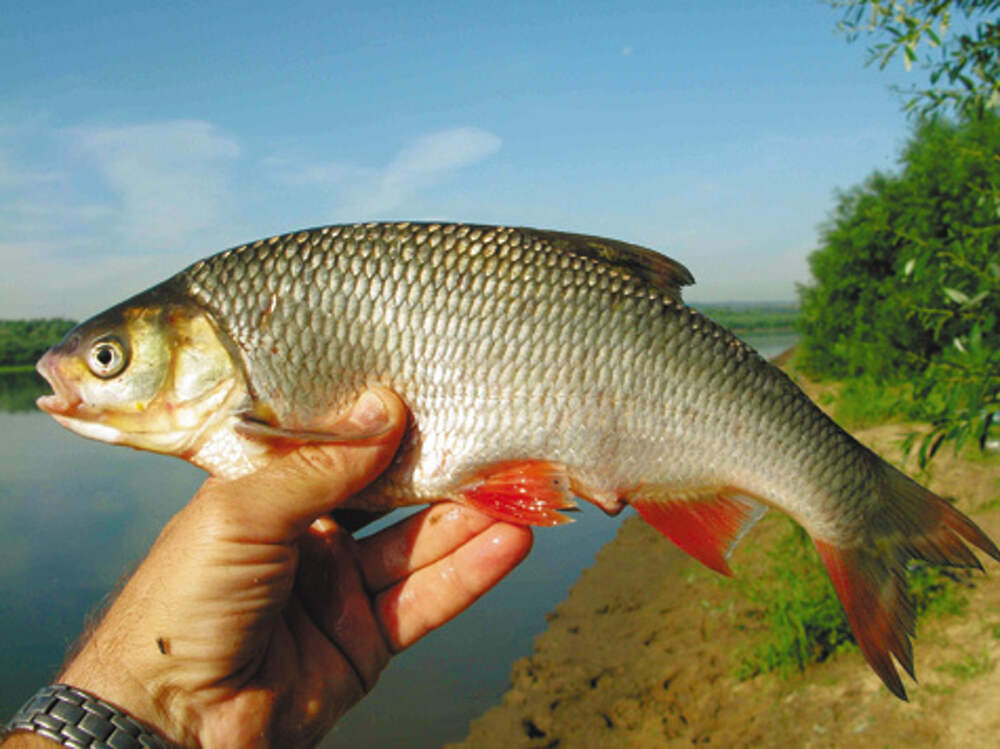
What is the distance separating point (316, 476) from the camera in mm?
2193

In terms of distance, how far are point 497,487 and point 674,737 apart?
14.4 ft

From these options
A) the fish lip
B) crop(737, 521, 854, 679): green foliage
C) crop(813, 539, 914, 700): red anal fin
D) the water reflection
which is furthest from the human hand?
the water reflection

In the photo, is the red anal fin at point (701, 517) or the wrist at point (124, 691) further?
the red anal fin at point (701, 517)

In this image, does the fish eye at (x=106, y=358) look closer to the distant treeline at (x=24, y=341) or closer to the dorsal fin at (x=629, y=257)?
the dorsal fin at (x=629, y=257)

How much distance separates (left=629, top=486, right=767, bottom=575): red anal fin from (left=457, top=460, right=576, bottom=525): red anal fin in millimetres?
275

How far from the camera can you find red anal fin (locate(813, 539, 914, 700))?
82.9 inches

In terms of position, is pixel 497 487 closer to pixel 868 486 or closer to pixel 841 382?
pixel 868 486

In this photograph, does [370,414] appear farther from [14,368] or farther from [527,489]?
[14,368]

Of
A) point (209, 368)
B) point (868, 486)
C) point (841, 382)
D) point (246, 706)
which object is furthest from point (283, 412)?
point (841, 382)

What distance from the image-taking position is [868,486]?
2240 millimetres

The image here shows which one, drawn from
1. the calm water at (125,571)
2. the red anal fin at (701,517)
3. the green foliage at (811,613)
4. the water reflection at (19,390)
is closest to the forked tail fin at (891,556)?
the red anal fin at (701,517)

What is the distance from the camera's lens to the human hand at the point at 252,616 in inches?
80.8

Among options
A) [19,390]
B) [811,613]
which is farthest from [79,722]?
[19,390]

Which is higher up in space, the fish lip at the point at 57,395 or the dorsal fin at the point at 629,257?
the dorsal fin at the point at 629,257
